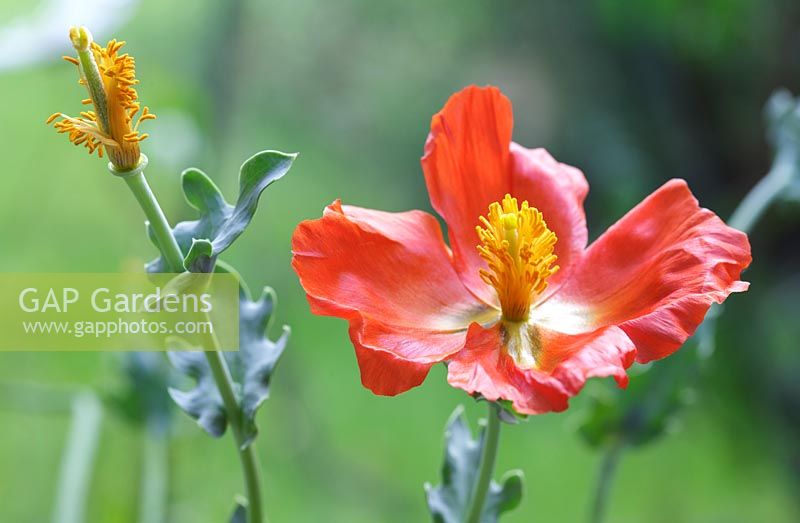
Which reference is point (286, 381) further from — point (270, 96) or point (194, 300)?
point (194, 300)

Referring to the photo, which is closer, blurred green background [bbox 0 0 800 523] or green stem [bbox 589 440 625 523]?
green stem [bbox 589 440 625 523]

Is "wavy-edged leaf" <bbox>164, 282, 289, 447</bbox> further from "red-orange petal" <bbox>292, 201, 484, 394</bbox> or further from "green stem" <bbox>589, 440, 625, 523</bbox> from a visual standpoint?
"green stem" <bbox>589, 440, 625, 523</bbox>

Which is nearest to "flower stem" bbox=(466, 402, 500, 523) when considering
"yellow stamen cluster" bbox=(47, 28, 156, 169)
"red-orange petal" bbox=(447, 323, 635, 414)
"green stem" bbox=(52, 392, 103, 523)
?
"red-orange petal" bbox=(447, 323, 635, 414)

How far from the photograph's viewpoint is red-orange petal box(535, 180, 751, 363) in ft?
0.90

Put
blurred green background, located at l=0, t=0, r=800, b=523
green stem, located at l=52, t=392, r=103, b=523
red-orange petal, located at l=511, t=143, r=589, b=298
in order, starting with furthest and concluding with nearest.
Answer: blurred green background, located at l=0, t=0, r=800, b=523 → green stem, located at l=52, t=392, r=103, b=523 → red-orange petal, located at l=511, t=143, r=589, b=298

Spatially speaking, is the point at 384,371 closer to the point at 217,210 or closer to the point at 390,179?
the point at 217,210

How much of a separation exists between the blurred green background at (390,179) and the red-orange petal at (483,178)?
45 centimetres

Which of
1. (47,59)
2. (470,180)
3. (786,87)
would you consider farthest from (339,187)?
(470,180)

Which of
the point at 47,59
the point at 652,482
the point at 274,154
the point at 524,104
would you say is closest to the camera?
the point at 274,154

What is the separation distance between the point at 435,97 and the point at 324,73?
4.6 inches

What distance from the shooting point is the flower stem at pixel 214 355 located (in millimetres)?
262

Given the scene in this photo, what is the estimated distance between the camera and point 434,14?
91 centimetres

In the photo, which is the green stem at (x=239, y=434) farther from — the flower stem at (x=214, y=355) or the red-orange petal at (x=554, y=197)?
the red-orange petal at (x=554, y=197)

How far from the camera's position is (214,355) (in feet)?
0.93
